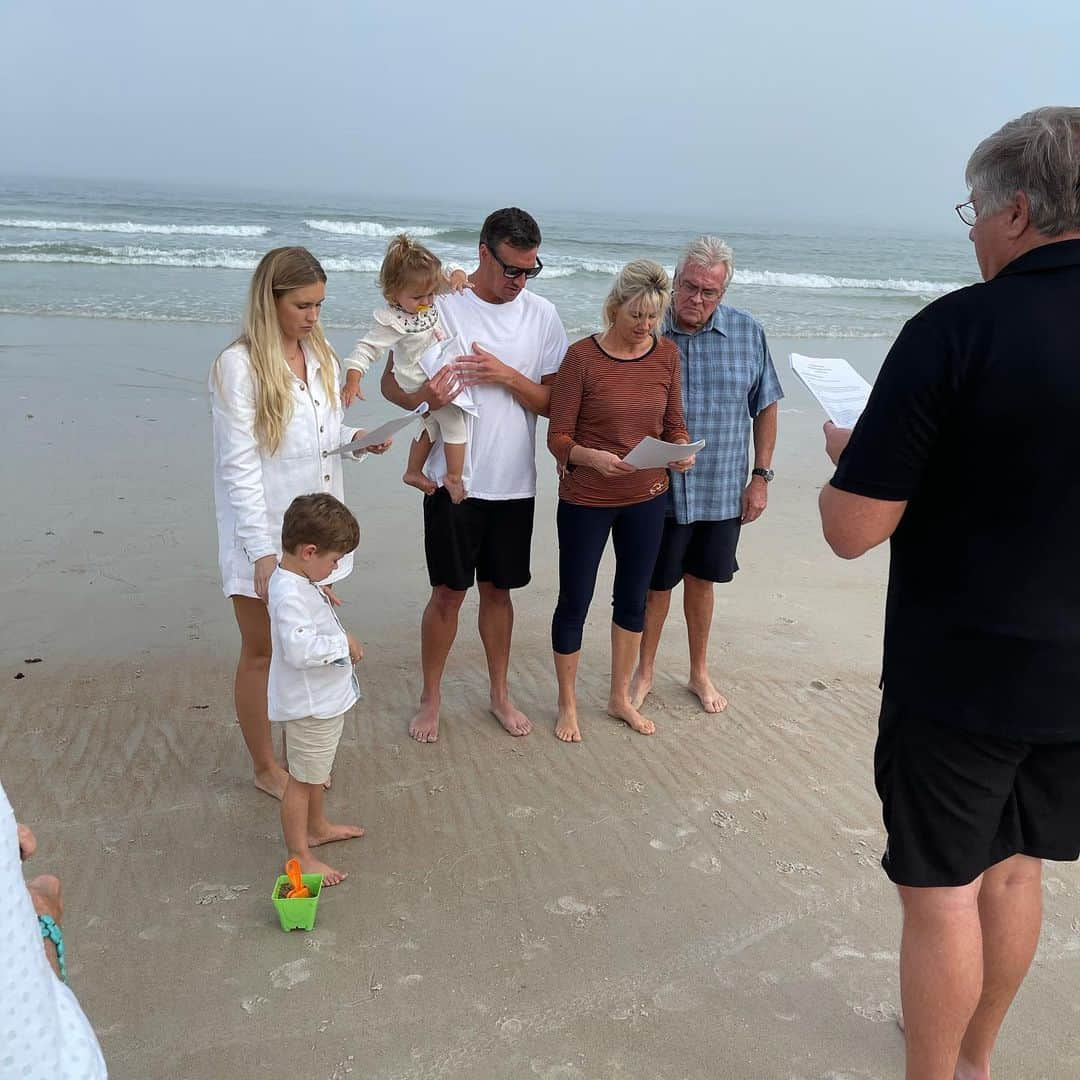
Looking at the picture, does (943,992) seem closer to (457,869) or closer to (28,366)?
(457,869)

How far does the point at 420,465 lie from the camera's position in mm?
4035

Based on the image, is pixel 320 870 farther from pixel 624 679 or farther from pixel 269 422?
pixel 624 679

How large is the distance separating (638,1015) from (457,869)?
0.83 m

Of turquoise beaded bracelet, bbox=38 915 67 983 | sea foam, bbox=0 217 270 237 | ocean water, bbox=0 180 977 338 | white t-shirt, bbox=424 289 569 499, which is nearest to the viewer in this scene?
turquoise beaded bracelet, bbox=38 915 67 983

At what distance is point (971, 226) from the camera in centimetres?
203

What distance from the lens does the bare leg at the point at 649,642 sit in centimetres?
448

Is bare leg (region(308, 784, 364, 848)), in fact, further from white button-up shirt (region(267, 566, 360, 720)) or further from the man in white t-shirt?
the man in white t-shirt

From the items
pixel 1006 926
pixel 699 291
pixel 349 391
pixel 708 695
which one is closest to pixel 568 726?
pixel 708 695

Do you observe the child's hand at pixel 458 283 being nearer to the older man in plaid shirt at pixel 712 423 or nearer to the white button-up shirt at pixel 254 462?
the white button-up shirt at pixel 254 462

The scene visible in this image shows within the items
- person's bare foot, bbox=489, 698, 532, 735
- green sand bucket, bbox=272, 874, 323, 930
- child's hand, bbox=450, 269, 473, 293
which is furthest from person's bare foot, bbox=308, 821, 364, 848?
child's hand, bbox=450, 269, 473, 293

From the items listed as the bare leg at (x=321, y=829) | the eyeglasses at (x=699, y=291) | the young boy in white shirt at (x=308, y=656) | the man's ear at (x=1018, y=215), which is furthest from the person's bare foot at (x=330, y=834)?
the man's ear at (x=1018, y=215)

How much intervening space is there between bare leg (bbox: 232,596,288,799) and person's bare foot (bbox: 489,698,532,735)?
975 mm

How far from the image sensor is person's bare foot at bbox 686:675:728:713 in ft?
14.6

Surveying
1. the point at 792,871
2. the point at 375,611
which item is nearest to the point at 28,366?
the point at 375,611
